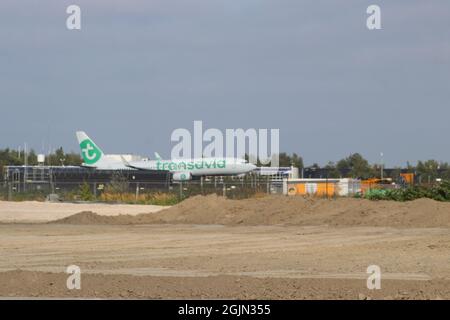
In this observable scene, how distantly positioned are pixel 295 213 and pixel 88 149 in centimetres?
5264

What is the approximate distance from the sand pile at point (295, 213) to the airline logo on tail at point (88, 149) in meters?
47.2

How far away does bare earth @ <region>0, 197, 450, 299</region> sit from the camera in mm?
16562

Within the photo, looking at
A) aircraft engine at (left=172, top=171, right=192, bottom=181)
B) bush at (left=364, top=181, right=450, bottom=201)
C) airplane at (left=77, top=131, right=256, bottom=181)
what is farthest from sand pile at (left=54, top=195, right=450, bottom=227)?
airplane at (left=77, top=131, right=256, bottom=181)

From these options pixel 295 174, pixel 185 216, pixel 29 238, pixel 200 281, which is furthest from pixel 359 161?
pixel 200 281

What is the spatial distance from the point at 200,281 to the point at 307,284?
209 cm

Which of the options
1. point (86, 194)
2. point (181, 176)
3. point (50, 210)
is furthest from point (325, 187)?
point (50, 210)

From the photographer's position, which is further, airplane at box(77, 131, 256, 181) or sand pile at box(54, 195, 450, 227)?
airplane at box(77, 131, 256, 181)

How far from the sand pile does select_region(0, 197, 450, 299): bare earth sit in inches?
2.0

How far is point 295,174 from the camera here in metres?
106

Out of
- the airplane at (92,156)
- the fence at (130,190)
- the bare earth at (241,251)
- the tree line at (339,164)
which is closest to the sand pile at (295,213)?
the bare earth at (241,251)

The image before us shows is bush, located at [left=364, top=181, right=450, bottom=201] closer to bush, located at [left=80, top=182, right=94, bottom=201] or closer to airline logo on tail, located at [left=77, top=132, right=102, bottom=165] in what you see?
bush, located at [left=80, top=182, right=94, bottom=201]

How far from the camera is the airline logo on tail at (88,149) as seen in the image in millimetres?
89875

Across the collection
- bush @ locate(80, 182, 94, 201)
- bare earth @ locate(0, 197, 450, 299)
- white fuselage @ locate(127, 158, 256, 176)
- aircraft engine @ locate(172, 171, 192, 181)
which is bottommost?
bare earth @ locate(0, 197, 450, 299)

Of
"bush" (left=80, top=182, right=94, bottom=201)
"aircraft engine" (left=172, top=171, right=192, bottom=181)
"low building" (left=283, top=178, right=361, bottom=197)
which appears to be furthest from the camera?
"aircraft engine" (left=172, top=171, right=192, bottom=181)
